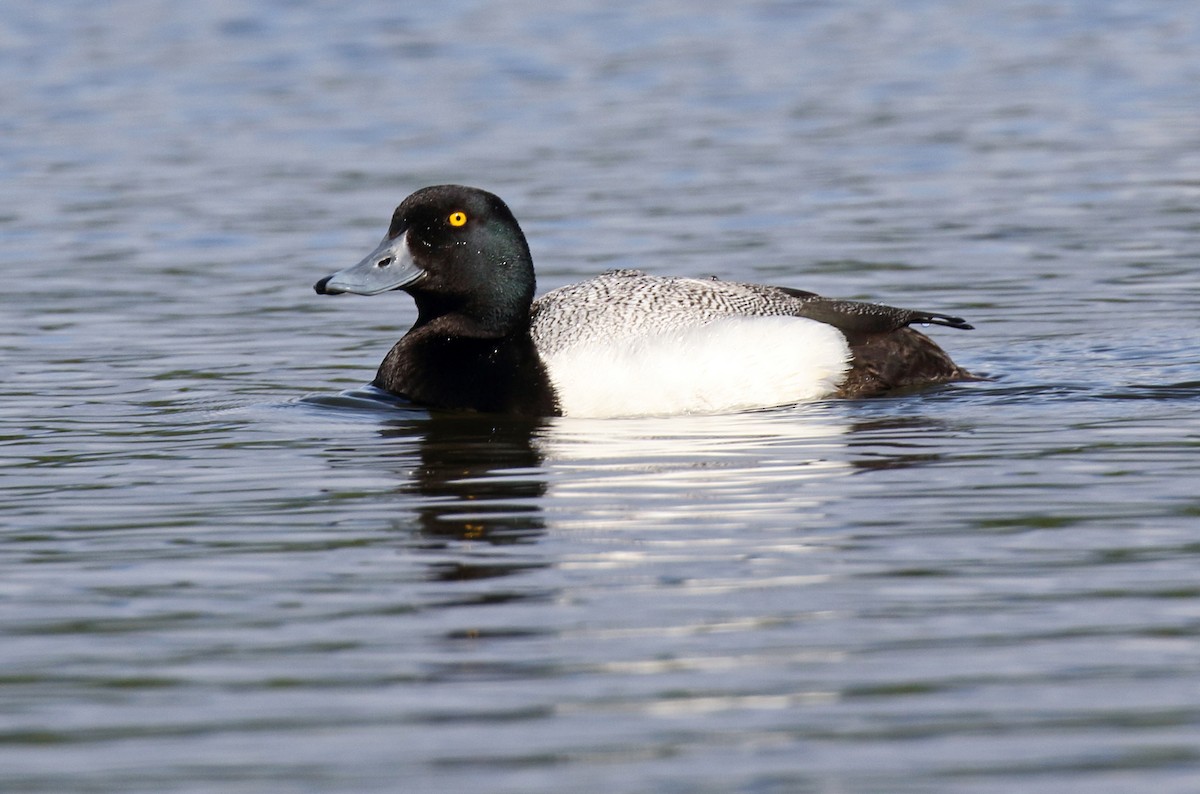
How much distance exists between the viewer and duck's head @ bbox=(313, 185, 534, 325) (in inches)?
385

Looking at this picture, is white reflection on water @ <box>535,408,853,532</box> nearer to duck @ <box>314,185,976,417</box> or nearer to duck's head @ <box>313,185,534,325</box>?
duck @ <box>314,185,976,417</box>

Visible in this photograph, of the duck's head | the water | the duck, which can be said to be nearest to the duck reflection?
the water

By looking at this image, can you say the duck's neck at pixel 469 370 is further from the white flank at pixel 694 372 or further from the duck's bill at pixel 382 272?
the duck's bill at pixel 382 272

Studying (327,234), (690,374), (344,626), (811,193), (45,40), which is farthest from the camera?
(45,40)

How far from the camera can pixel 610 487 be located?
7434mm

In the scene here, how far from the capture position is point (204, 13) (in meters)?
→ 26.9

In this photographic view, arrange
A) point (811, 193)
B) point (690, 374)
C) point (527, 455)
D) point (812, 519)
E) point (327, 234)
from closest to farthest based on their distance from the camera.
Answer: point (812, 519)
point (527, 455)
point (690, 374)
point (327, 234)
point (811, 193)

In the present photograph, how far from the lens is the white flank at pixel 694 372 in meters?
9.13

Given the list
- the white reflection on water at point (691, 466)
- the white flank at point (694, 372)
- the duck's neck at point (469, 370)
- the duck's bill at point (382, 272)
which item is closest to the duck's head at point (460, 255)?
the duck's bill at point (382, 272)

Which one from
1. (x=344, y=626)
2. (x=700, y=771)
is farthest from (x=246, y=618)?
(x=700, y=771)

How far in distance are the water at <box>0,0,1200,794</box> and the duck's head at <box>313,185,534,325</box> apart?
2.29 ft

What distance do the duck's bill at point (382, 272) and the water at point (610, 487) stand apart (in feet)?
1.86

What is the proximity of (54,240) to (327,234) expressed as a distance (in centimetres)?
186

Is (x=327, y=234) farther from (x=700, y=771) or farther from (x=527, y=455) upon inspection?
(x=700, y=771)
